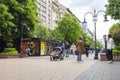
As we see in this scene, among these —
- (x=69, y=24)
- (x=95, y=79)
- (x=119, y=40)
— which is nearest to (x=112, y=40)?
(x=119, y=40)

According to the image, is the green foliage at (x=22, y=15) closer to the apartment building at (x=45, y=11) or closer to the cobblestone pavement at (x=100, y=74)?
the cobblestone pavement at (x=100, y=74)

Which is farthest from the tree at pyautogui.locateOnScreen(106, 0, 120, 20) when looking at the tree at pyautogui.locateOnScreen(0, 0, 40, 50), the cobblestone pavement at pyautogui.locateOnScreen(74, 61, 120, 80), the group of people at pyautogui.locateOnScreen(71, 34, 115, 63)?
the cobblestone pavement at pyautogui.locateOnScreen(74, 61, 120, 80)

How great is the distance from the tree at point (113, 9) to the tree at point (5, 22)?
13.1m

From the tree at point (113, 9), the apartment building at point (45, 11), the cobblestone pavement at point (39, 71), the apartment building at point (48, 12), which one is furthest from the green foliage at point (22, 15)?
the apartment building at point (45, 11)

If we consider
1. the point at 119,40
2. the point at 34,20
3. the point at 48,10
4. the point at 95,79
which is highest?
the point at 48,10

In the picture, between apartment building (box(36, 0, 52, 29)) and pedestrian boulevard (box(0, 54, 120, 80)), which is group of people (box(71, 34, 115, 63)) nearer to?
pedestrian boulevard (box(0, 54, 120, 80))

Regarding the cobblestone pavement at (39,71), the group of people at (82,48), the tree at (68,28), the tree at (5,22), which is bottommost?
the cobblestone pavement at (39,71)

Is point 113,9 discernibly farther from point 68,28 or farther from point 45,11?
point 45,11

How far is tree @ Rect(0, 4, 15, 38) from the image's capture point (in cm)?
4691

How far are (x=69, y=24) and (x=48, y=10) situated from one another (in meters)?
12.0

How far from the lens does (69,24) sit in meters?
99.8

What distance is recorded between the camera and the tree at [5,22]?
4691cm

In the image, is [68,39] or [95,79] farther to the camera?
[68,39]

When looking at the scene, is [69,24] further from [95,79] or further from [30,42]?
[95,79]
